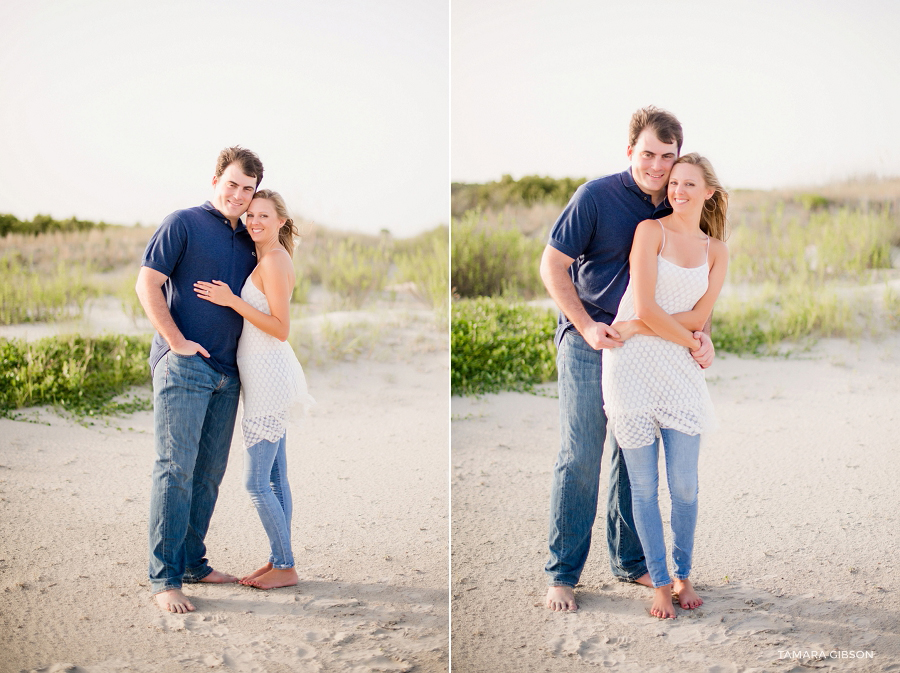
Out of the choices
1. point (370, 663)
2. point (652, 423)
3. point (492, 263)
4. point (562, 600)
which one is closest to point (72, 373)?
point (370, 663)

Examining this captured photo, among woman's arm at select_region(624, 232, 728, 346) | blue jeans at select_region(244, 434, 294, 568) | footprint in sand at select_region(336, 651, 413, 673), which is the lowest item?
footprint in sand at select_region(336, 651, 413, 673)

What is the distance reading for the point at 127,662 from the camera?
2.37 metres

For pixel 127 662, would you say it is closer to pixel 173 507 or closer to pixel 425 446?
pixel 173 507

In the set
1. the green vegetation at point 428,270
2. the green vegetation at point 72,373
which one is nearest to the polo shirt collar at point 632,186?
the green vegetation at point 72,373

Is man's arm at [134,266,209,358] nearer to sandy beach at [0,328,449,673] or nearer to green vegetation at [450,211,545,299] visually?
sandy beach at [0,328,449,673]

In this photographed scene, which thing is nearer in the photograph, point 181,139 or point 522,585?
point 522,585

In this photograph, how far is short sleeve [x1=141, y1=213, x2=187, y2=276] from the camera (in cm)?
231

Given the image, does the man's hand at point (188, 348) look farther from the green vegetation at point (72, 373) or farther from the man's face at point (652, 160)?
the green vegetation at point (72, 373)

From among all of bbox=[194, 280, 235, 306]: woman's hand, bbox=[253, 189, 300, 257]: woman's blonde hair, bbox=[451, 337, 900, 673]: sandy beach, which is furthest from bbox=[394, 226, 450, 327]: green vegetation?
bbox=[194, 280, 235, 306]: woman's hand

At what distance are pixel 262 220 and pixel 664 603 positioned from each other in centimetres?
167

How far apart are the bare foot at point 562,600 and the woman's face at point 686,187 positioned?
1.21 meters

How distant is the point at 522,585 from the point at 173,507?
3.87ft

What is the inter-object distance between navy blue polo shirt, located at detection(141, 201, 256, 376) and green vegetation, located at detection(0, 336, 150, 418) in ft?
8.61

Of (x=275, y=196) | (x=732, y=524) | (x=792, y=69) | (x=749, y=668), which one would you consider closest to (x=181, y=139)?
(x=275, y=196)
